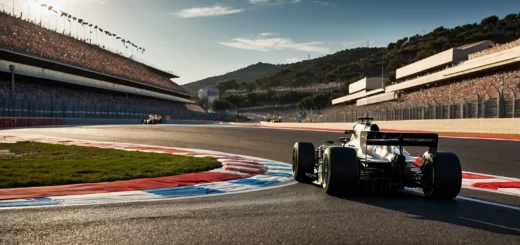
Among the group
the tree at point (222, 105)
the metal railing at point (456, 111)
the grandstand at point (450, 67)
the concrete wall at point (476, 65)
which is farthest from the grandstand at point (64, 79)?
the tree at point (222, 105)

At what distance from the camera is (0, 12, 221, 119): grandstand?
1937 inches

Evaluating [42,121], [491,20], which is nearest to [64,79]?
[42,121]

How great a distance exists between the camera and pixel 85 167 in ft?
35.4

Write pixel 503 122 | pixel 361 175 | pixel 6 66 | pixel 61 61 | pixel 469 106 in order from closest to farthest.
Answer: pixel 361 175
pixel 503 122
pixel 469 106
pixel 6 66
pixel 61 61

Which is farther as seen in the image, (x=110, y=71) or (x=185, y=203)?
(x=110, y=71)

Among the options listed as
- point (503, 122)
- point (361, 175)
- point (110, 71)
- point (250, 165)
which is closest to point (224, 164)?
point (250, 165)

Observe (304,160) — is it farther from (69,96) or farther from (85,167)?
(69,96)

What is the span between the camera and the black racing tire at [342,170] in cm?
754

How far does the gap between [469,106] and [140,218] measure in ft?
91.6

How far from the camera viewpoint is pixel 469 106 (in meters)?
29.7

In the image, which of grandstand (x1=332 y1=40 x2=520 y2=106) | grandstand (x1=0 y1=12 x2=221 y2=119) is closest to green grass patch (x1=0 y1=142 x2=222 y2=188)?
grandstand (x1=0 y1=12 x2=221 y2=119)

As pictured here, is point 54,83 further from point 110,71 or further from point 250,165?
point 250,165

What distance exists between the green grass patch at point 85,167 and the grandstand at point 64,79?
96.4 feet

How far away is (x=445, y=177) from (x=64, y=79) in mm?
69690
